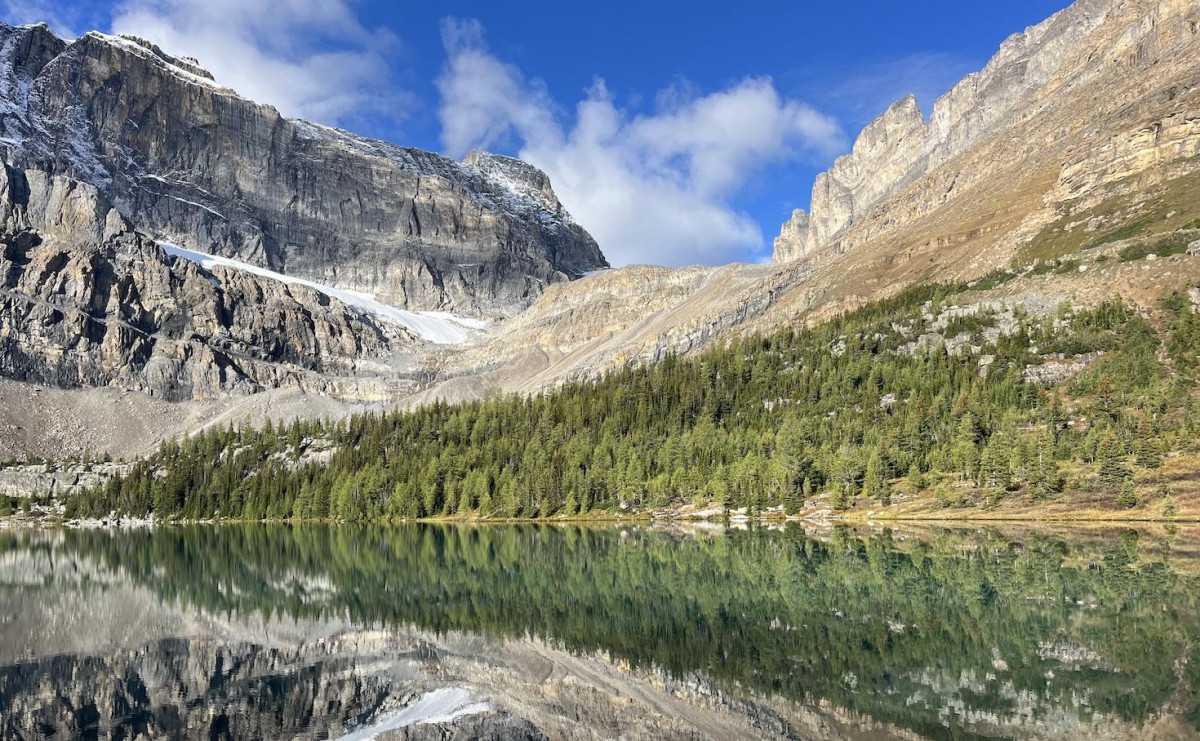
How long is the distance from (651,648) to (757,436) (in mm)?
80868

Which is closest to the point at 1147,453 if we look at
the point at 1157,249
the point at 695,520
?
the point at 695,520

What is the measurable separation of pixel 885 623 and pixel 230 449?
169996 mm

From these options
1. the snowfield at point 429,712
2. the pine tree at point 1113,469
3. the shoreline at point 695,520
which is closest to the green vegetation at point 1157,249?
the pine tree at point 1113,469

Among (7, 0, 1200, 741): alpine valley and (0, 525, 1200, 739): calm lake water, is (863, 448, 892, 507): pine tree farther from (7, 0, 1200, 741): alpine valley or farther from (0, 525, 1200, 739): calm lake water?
(0, 525, 1200, 739): calm lake water

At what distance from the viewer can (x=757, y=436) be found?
109000 millimetres

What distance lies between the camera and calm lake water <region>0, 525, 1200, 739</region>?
2198 cm

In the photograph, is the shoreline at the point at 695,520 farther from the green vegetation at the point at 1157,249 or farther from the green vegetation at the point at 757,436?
the green vegetation at the point at 1157,249

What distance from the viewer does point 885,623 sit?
3161 cm

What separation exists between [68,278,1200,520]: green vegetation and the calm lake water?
29320 mm

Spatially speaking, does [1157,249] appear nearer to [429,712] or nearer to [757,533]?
[757,533]

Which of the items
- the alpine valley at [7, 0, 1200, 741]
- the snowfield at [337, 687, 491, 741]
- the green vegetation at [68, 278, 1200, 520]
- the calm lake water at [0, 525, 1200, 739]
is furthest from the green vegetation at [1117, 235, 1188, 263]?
the snowfield at [337, 687, 491, 741]

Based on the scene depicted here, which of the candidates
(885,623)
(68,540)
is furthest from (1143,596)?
(68,540)

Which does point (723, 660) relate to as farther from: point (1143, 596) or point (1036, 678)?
point (1143, 596)

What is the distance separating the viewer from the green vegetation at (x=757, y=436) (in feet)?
282
